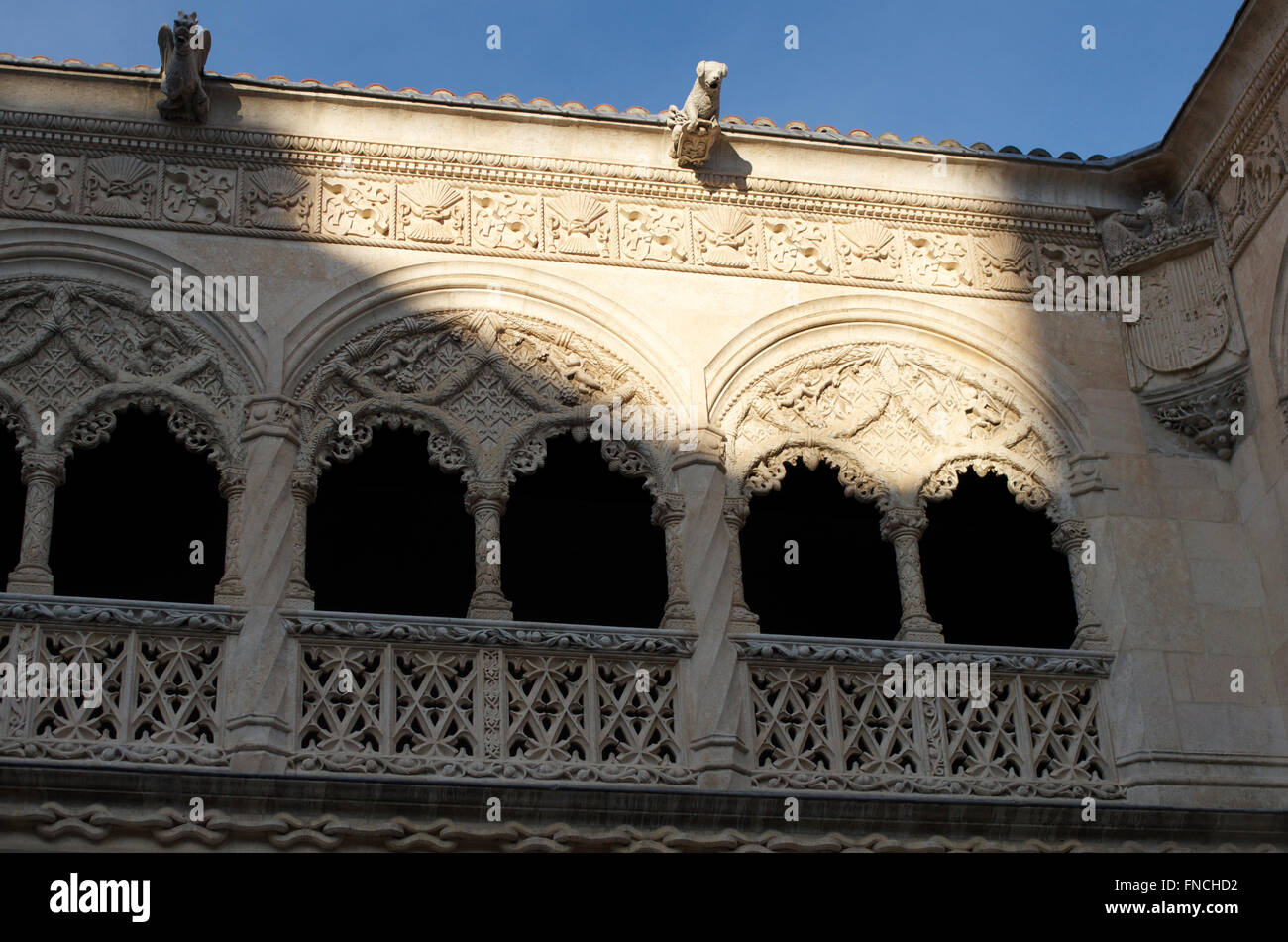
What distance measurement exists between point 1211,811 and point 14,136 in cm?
667

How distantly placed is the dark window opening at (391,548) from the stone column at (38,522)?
106 inches

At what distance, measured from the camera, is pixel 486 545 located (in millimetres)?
9312

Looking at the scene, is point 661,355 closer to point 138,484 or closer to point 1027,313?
point 1027,313

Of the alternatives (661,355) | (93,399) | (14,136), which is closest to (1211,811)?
(661,355)

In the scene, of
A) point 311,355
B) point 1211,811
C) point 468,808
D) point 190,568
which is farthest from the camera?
point 190,568

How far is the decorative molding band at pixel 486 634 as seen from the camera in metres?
8.88

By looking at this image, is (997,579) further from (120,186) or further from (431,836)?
(120,186)

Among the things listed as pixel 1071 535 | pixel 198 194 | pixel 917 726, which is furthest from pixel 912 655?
pixel 198 194

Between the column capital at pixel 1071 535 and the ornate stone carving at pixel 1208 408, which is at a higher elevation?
the ornate stone carving at pixel 1208 408

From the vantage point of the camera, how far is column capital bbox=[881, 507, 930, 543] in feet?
32.2

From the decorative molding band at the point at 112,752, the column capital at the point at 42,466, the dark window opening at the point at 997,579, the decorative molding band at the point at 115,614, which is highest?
the column capital at the point at 42,466

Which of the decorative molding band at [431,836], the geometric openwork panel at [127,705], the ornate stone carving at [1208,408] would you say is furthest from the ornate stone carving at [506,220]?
the ornate stone carving at [1208,408]

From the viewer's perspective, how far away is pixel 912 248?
10711 millimetres

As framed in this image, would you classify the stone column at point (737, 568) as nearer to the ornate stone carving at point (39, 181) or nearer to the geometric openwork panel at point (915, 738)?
the geometric openwork panel at point (915, 738)
